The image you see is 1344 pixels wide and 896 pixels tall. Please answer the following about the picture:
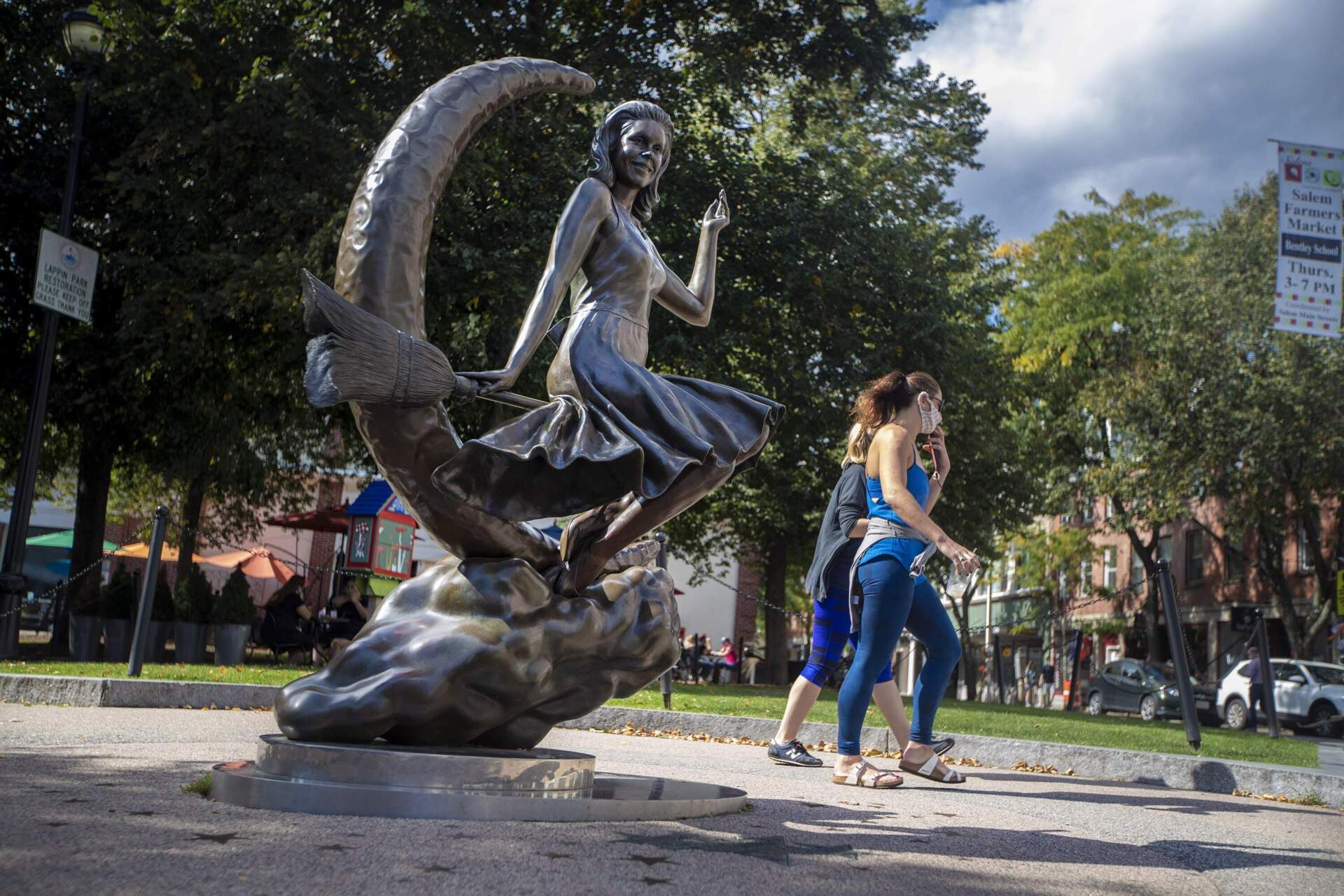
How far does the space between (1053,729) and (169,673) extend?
821 cm

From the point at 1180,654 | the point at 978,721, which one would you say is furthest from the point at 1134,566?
the point at 1180,654

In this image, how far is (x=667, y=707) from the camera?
428 inches

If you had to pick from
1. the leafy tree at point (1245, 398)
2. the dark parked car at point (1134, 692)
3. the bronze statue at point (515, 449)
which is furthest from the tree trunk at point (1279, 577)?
the bronze statue at point (515, 449)

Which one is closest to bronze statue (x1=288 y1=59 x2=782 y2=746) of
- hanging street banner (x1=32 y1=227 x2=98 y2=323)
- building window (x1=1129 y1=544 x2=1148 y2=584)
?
hanging street banner (x1=32 y1=227 x2=98 y2=323)

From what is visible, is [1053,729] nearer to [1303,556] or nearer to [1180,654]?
[1180,654]

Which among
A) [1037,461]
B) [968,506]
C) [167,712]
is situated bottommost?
[167,712]

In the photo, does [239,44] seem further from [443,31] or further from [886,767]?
[886,767]

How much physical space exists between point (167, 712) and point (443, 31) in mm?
10419

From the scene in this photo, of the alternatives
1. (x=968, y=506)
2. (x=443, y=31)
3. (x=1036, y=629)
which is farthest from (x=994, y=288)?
(x=1036, y=629)

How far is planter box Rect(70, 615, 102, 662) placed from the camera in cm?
1556

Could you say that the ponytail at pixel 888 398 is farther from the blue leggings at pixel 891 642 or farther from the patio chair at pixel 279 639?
the patio chair at pixel 279 639

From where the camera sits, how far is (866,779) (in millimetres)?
6121

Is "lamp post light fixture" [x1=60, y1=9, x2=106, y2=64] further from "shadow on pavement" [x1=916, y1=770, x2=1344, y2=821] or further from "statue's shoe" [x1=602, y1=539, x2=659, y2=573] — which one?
"shadow on pavement" [x1=916, y1=770, x2=1344, y2=821]

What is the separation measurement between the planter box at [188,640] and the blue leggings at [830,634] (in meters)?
12.1
